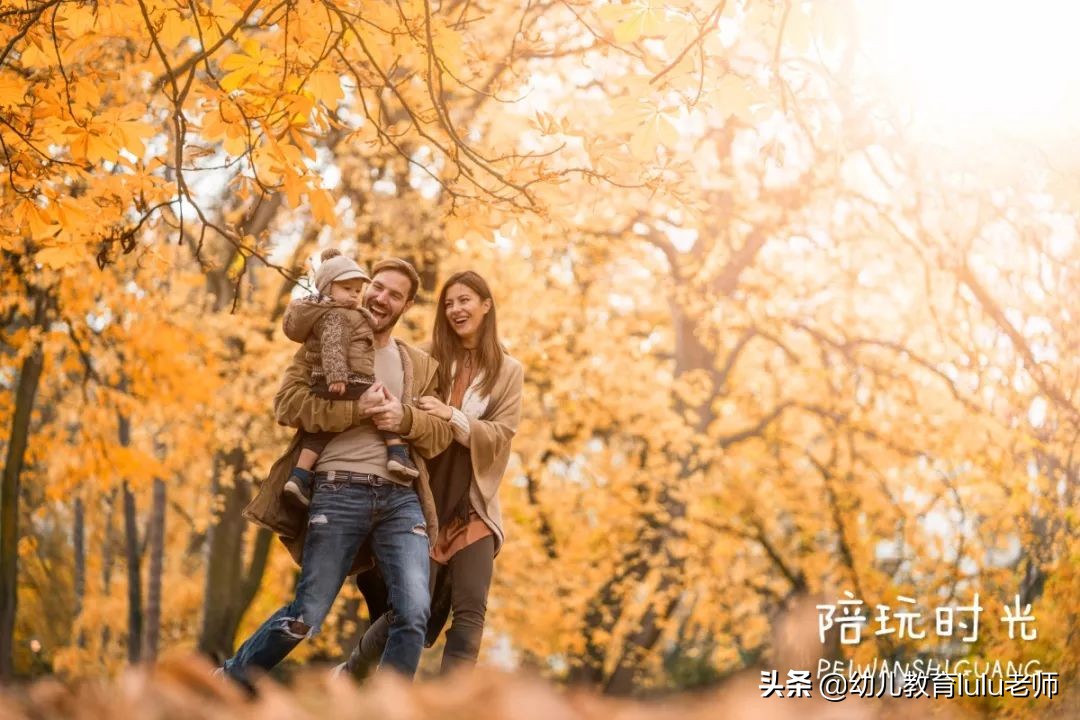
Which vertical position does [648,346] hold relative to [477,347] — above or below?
above

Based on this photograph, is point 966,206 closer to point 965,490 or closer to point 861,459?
point 965,490

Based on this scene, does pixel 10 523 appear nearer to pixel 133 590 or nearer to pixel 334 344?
pixel 133 590

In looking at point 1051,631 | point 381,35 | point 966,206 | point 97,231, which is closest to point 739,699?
point 381,35

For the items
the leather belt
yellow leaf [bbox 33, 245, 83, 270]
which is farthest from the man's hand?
yellow leaf [bbox 33, 245, 83, 270]

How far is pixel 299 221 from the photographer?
14.9 meters

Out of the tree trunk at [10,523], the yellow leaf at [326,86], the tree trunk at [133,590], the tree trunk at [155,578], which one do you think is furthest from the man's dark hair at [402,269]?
the tree trunk at [133,590]

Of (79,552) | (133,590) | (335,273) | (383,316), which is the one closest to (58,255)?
(335,273)

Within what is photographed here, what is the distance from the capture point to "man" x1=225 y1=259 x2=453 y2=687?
168 inches

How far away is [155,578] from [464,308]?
11.8 metres

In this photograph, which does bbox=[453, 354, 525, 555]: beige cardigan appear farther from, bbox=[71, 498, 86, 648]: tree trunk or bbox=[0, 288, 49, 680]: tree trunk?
bbox=[71, 498, 86, 648]: tree trunk

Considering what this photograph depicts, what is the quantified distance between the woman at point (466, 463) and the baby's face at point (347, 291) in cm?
51

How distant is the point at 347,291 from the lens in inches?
171

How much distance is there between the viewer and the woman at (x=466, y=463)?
15.5 ft

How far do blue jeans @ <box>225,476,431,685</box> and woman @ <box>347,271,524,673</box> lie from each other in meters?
0.30
